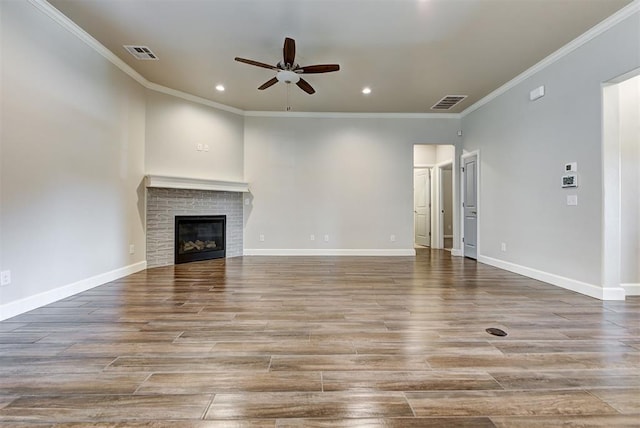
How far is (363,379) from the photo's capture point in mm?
1699

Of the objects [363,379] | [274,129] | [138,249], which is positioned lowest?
[363,379]

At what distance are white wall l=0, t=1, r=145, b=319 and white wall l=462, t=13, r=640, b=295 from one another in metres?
5.80

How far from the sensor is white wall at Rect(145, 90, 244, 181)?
198 inches

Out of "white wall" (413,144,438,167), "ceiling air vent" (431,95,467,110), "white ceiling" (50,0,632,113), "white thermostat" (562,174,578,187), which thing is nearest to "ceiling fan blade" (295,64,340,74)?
"white ceiling" (50,0,632,113)

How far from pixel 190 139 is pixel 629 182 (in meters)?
6.29

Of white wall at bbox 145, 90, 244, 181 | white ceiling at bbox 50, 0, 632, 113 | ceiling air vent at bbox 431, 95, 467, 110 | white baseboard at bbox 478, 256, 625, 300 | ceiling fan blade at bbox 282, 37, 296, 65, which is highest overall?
ceiling air vent at bbox 431, 95, 467, 110

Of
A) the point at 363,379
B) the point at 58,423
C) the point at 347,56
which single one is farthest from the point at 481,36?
the point at 58,423

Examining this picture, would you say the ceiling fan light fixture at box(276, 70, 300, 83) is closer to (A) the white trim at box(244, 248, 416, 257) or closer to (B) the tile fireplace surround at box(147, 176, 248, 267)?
(B) the tile fireplace surround at box(147, 176, 248, 267)

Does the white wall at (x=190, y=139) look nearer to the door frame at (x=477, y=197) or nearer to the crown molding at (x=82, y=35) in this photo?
the crown molding at (x=82, y=35)

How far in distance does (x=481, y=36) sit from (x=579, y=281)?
3089 millimetres

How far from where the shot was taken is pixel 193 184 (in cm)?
537

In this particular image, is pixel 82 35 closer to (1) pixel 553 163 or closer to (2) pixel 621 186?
(1) pixel 553 163

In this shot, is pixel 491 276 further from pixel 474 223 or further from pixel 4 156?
pixel 4 156

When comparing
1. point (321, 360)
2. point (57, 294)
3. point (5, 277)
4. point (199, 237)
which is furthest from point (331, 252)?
point (5, 277)
